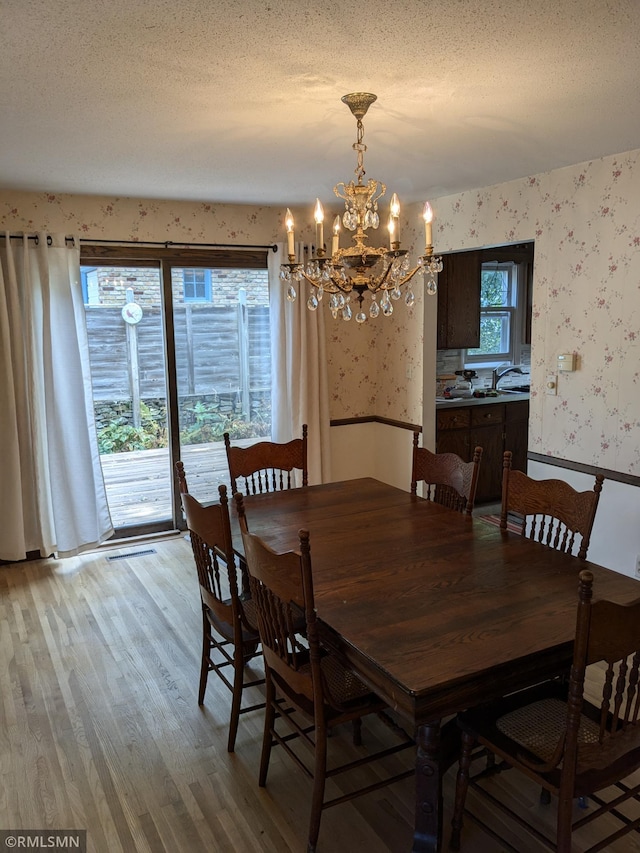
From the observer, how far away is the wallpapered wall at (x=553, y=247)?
134 inches

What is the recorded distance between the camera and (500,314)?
20.6 ft

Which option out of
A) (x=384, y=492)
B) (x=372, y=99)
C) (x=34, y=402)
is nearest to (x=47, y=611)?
(x=34, y=402)

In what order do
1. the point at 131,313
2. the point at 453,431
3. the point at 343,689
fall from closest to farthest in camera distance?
1. the point at 343,689
2. the point at 131,313
3. the point at 453,431

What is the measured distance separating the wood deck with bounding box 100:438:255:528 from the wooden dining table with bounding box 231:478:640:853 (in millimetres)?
2260

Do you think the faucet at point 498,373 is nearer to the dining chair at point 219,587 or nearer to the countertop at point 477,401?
the countertop at point 477,401

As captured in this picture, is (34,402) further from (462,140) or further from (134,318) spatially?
(462,140)

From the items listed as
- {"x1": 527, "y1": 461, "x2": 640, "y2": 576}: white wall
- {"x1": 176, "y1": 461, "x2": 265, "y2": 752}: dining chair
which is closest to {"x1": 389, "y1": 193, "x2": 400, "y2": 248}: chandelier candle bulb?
{"x1": 176, "y1": 461, "x2": 265, "y2": 752}: dining chair

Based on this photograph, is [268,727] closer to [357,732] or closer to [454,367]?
[357,732]

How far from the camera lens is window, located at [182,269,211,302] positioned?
191 inches

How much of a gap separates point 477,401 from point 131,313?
2836 mm

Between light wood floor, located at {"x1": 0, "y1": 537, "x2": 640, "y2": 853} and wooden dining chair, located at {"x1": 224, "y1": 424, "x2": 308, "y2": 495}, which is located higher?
wooden dining chair, located at {"x1": 224, "y1": 424, "x2": 308, "y2": 495}

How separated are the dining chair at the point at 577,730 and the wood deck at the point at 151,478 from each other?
3.44 metres

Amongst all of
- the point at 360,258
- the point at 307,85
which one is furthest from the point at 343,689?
the point at 307,85

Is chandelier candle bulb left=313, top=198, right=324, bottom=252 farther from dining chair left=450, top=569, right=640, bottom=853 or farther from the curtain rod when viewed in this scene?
the curtain rod
